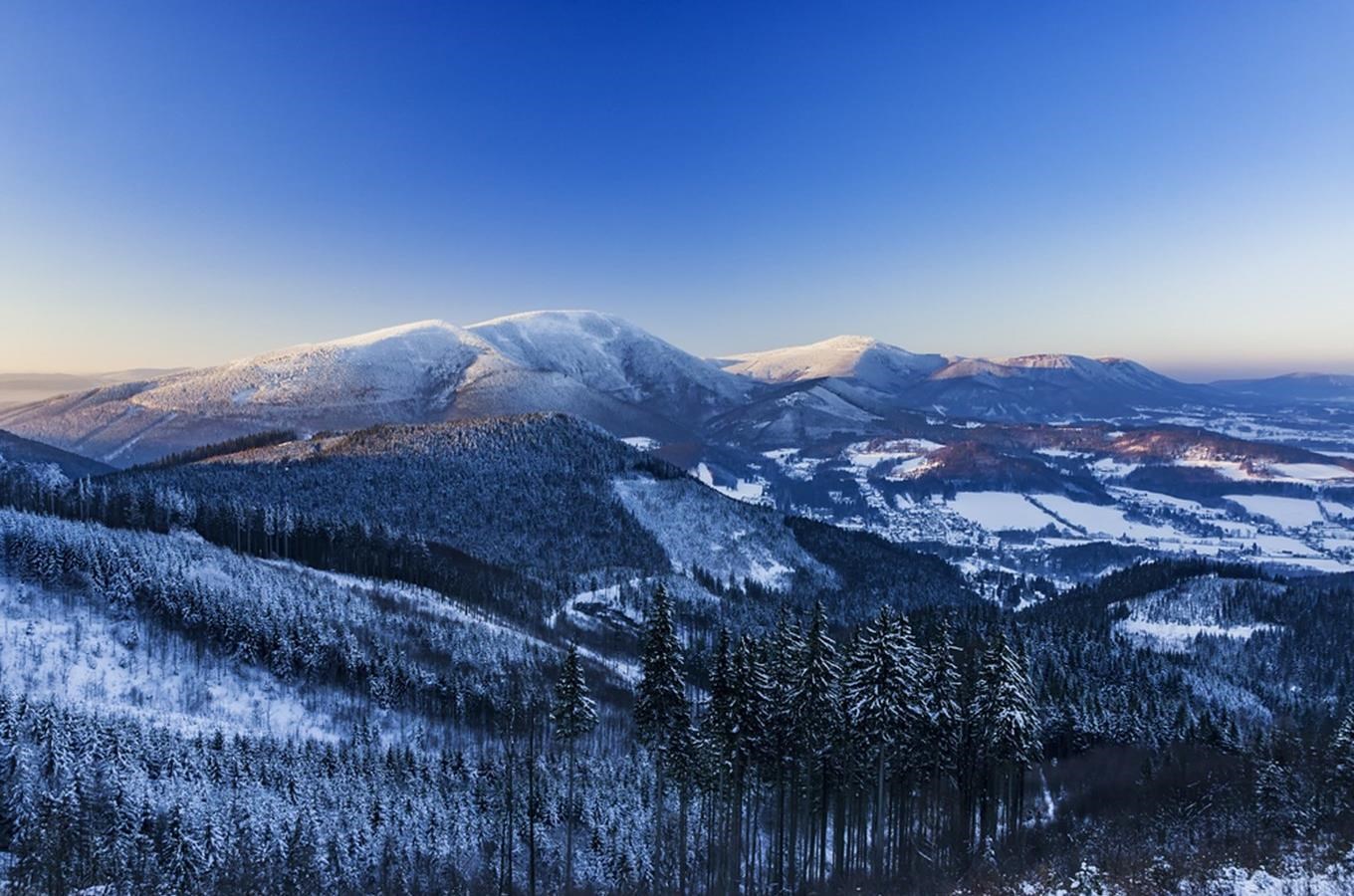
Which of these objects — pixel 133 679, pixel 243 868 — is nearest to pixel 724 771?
pixel 243 868

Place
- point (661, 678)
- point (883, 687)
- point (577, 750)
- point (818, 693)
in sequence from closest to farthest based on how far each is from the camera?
point (883, 687) < point (661, 678) < point (818, 693) < point (577, 750)

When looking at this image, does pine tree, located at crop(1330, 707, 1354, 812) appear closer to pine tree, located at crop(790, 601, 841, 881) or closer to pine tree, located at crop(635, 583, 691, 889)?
pine tree, located at crop(790, 601, 841, 881)

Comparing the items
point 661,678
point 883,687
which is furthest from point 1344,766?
point 661,678

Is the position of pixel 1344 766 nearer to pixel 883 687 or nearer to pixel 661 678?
pixel 883 687

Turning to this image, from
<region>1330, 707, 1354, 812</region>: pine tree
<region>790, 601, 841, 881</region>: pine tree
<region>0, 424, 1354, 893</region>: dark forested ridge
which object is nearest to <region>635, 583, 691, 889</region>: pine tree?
<region>0, 424, 1354, 893</region>: dark forested ridge

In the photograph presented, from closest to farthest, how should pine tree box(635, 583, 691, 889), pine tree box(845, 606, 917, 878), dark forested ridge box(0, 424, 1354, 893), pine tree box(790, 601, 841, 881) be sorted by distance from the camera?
1. pine tree box(845, 606, 917, 878)
2. pine tree box(635, 583, 691, 889)
3. pine tree box(790, 601, 841, 881)
4. dark forested ridge box(0, 424, 1354, 893)

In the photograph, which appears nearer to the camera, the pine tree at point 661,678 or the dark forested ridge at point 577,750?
the pine tree at point 661,678

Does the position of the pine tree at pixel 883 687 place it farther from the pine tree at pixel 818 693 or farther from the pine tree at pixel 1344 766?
the pine tree at pixel 1344 766

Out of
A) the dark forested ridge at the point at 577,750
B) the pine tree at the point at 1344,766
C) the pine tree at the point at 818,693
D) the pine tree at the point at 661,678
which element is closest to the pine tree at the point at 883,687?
the dark forested ridge at the point at 577,750

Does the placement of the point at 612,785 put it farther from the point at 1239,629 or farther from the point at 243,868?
the point at 1239,629
